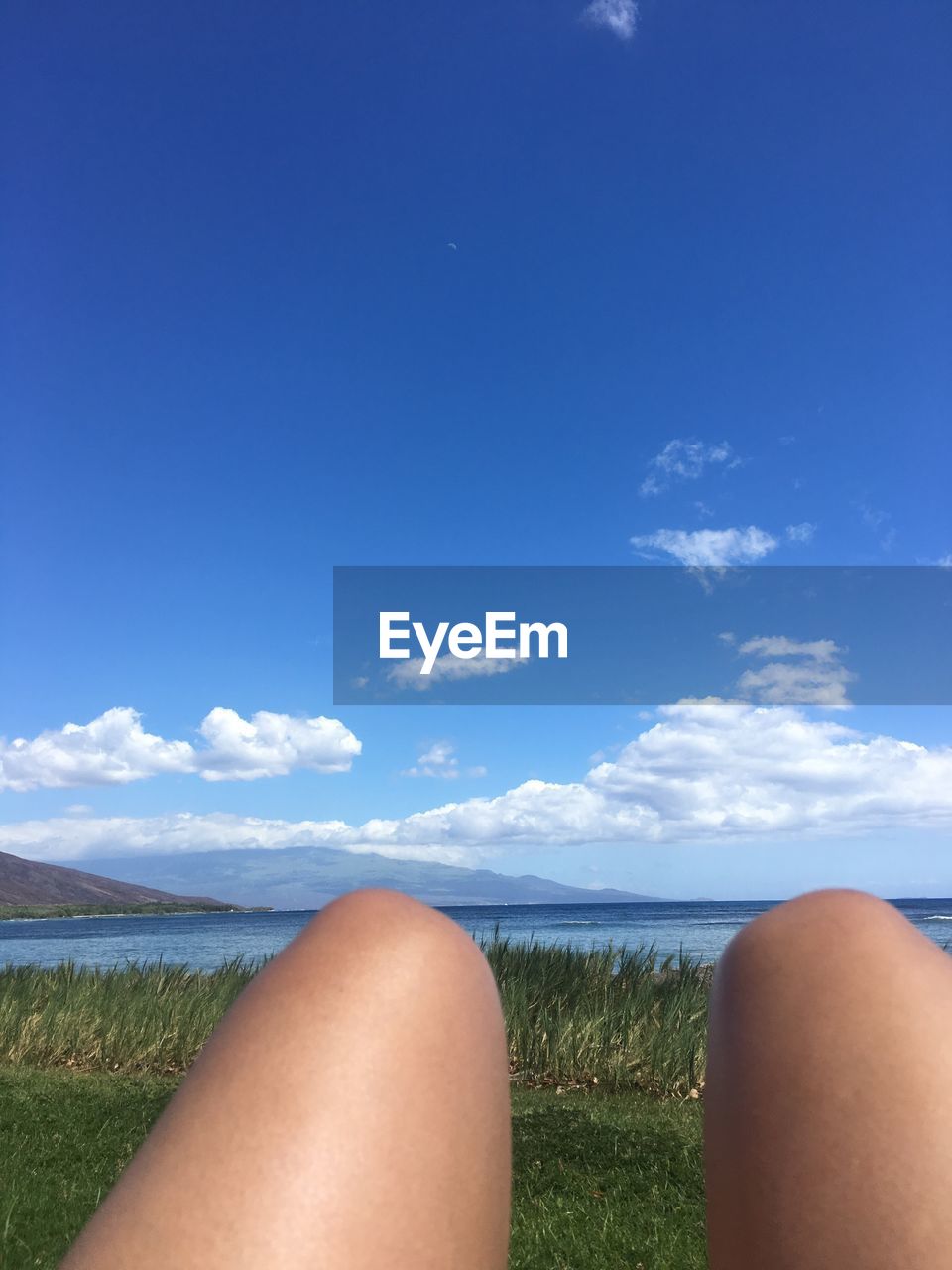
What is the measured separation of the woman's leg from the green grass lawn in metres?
3.16

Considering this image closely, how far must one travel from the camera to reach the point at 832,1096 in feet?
2.41

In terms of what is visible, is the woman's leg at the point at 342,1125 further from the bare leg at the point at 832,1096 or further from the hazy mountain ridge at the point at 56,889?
the hazy mountain ridge at the point at 56,889

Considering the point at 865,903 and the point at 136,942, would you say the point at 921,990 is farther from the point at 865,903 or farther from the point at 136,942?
the point at 136,942

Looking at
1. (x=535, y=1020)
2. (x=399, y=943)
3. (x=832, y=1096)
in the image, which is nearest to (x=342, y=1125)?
(x=399, y=943)

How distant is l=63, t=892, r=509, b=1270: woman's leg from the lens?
608 mm

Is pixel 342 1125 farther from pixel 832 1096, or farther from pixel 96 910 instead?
pixel 96 910

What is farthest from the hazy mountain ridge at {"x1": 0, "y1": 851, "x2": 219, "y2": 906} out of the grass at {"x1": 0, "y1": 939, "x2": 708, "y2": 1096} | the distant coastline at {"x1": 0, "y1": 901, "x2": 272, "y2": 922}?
the grass at {"x1": 0, "y1": 939, "x2": 708, "y2": 1096}

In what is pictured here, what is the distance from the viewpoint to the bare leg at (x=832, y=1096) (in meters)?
0.69

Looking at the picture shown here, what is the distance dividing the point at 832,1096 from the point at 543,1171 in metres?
4.43

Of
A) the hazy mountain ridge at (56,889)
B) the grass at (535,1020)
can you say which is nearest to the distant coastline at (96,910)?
the hazy mountain ridge at (56,889)

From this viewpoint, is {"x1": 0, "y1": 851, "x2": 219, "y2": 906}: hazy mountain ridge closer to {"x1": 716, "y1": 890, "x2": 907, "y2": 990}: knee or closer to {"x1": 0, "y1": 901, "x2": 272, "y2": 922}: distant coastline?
{"x1": 0, "y1": 901, "x2": 272, "y2": 922}: distant coastline

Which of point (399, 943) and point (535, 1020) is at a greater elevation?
point (399, 943)

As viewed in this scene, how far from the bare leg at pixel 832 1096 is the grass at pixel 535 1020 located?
7.12 meters

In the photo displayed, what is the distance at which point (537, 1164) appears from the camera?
15.3 ft
